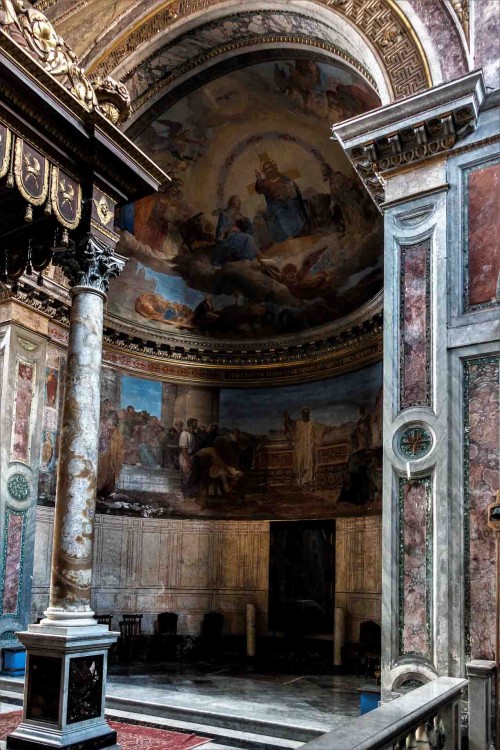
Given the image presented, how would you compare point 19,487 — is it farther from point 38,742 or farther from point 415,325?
point 415,325

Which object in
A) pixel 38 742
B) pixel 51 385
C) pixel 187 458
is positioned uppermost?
pixel 51 385

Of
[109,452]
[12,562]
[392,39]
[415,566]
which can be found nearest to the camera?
[415,566]

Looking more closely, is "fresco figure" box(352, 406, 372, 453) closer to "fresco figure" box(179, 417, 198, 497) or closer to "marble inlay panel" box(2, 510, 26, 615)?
"fresco figure" box(179, 417, 198, 497)

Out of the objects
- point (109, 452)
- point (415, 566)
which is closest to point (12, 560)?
point (109, 452)

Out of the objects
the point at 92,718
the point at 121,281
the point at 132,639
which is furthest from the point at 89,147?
the point at 132,639

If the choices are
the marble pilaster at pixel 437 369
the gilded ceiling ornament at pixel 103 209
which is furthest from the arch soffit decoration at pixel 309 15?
the gilded ceiling ornament at pixel 103 209

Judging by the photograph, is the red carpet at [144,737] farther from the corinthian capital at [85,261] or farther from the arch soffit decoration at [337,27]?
the arch soffit decoration at [337,27]

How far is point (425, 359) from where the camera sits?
8945 millimetres

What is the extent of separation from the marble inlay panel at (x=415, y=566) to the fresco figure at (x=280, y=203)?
10.5m

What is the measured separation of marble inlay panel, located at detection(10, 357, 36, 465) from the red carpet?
202 inches

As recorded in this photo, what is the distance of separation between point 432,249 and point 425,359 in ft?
4.54

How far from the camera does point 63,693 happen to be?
6711 millimetres

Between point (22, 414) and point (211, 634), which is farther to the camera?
point (211, 634)

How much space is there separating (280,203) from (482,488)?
11.3 m
